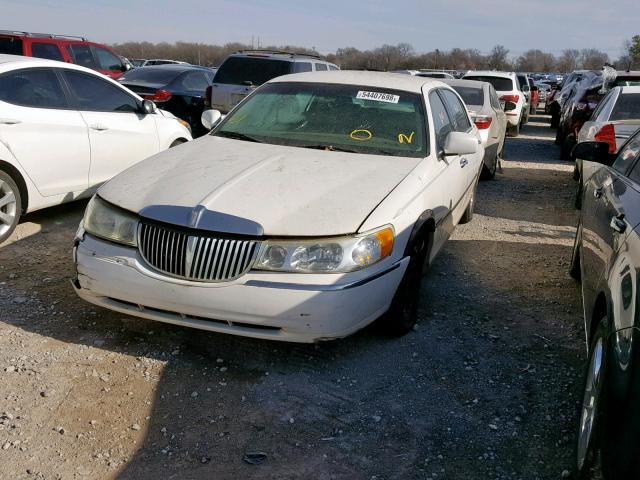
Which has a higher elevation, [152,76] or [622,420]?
[622,420]

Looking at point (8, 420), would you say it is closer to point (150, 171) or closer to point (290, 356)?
point (290, 356)

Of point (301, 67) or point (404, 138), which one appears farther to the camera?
point (301, 67)

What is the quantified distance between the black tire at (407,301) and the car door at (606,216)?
1003mm

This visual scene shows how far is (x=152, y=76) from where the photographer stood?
1189cm

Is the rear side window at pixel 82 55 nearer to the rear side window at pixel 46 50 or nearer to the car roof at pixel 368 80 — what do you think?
the rear side window at pixel 46 50

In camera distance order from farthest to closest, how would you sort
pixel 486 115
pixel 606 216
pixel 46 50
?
pixel 46 50
pixel 486 115
pixel 606 216

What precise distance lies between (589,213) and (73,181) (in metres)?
4.60

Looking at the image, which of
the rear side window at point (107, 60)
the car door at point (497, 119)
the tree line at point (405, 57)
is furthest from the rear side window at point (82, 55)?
the tree line at point (405, 57)

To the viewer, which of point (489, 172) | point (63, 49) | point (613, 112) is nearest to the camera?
point (613, 112)

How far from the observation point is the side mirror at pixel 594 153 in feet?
13.7

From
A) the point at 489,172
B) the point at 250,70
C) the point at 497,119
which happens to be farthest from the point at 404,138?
the point at 250,70

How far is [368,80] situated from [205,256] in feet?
8.25

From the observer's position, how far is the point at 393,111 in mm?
4906

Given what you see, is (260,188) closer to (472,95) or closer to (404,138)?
(404,138)
